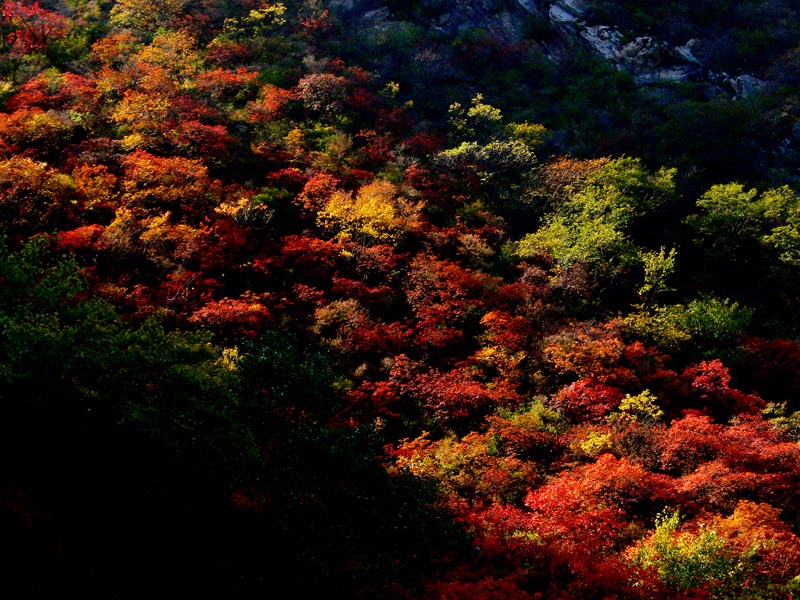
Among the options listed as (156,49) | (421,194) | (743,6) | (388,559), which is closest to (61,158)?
(156,49)

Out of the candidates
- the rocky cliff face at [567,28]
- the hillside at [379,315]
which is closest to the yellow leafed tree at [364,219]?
the hillside at [379,315]

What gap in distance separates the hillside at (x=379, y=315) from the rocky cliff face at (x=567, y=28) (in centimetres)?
92

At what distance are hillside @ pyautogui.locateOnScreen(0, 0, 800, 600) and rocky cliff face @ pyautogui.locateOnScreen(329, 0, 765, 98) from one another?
36.1 inches

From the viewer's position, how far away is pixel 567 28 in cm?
5497

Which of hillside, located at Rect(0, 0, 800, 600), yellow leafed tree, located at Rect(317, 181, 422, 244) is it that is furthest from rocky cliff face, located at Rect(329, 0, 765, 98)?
yellow leafed tree, located at Rect(317, 181, 422, 244)

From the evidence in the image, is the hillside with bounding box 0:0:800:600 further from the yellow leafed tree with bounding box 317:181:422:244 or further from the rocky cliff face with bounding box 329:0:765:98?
the rocky cliff face with bounding box 329:0:765:98

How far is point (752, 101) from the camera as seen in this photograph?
43469mm

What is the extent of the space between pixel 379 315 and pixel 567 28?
47365 mm

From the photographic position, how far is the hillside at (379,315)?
38.1 feet

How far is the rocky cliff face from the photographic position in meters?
49.5

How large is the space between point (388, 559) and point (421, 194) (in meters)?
22.1

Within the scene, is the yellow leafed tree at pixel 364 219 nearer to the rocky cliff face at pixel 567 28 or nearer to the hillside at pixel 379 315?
the hillside at pixel 379 315

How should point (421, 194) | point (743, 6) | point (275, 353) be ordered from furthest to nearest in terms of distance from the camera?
point (743, 6) < point (421, 194) < point (275, 353)

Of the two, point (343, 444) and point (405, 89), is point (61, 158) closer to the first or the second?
point (343, 444)
